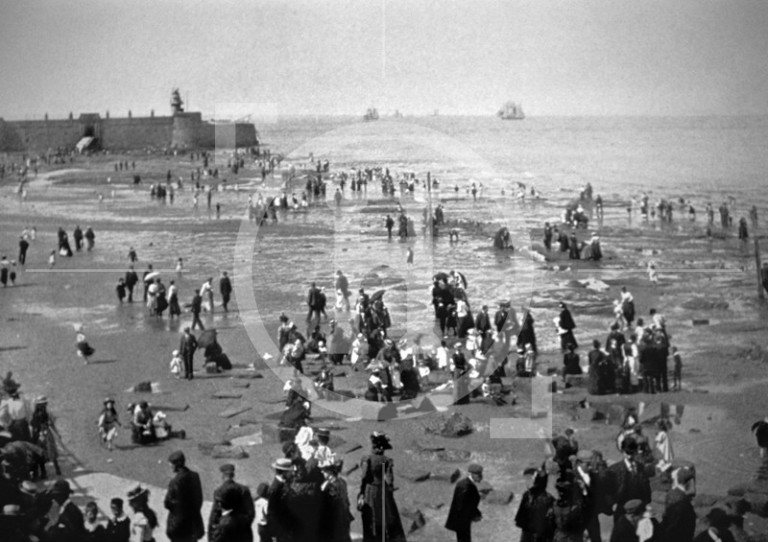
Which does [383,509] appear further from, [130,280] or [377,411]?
[130,280]

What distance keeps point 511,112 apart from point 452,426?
Answer: 302 cm

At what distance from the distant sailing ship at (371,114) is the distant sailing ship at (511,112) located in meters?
1.15

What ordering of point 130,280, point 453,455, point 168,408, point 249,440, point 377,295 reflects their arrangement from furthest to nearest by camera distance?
point 377,295 < point 130,280 < point 168,408 < point 249,440 < point 453,455

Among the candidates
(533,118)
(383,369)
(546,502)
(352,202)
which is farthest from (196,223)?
(546,502)

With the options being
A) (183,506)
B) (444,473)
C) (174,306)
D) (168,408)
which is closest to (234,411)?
(168,408)

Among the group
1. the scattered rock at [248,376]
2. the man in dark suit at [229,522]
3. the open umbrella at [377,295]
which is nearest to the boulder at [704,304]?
the open umbrella at [377,295]

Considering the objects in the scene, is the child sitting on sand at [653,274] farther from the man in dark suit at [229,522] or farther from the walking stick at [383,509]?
the man in dark suit at [229,522]

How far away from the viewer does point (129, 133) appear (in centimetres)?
939

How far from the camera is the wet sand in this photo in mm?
8523

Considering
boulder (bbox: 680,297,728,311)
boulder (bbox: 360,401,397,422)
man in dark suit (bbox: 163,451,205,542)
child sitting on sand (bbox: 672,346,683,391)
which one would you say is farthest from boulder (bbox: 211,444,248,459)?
boulder (bbox: 680,297,728,311)

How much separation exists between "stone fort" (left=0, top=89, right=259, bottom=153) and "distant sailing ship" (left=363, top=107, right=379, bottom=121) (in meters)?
1.05

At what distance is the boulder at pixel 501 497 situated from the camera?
760 centimetres

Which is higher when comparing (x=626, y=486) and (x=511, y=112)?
(x=511, y=112)

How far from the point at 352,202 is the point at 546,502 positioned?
3.62 metres
